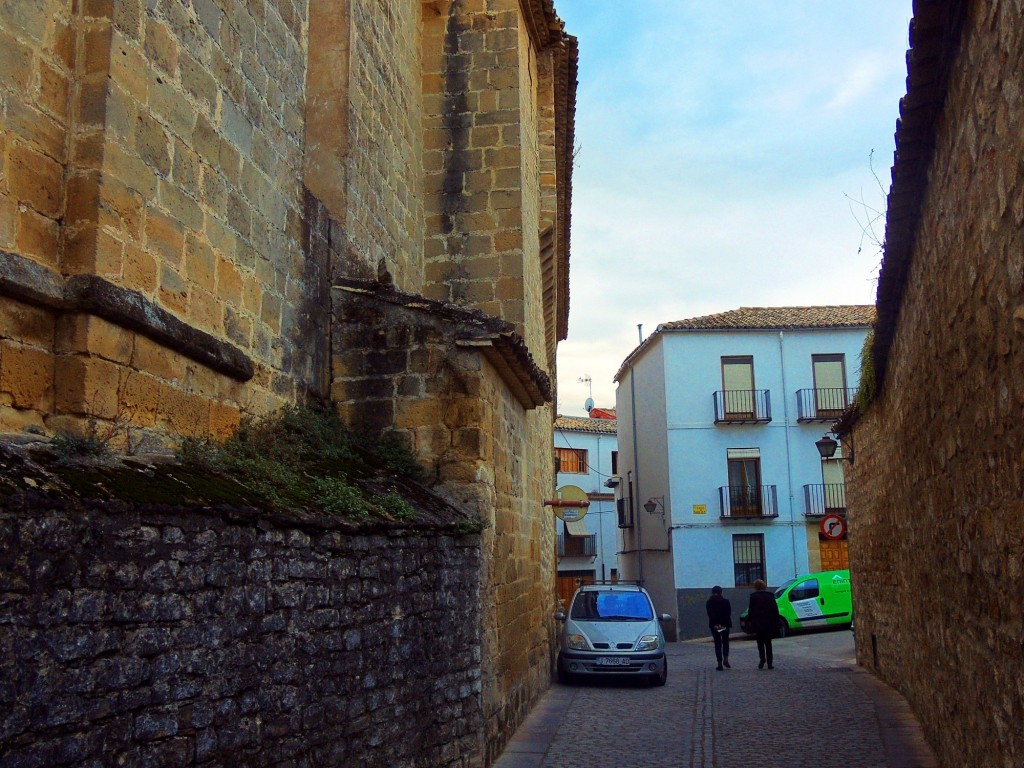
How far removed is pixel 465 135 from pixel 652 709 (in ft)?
22.4

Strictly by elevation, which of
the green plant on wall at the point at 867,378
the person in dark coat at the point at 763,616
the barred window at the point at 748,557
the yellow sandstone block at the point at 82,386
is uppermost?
the green plant on wall at the point at 867,378

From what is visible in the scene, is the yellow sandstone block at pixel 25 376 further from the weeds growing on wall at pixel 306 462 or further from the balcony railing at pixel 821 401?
the balcony railing at pixel 821 401

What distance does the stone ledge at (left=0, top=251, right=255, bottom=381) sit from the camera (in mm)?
4043

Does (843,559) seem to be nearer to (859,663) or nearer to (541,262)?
(859,663)

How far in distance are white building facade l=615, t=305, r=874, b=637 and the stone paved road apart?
11949mm

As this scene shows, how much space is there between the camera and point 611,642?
42.6ft

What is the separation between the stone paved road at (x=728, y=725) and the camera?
7.96 m

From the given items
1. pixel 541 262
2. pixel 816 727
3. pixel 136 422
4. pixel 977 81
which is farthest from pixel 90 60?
pixel 541 262

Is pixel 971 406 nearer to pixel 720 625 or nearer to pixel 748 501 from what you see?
pixel 720 625

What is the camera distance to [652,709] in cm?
1098

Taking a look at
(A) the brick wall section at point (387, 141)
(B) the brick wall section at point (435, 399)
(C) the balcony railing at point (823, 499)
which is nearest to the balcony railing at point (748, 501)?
(C) the balcony railing at point (823, 499)

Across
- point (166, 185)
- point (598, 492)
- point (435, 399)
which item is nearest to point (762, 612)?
point (435, 399)

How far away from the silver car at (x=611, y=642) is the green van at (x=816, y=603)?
979 centimetres

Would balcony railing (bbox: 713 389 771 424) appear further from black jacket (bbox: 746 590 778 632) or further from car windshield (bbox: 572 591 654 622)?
car windshield (bbox: 572 591 654 622)
